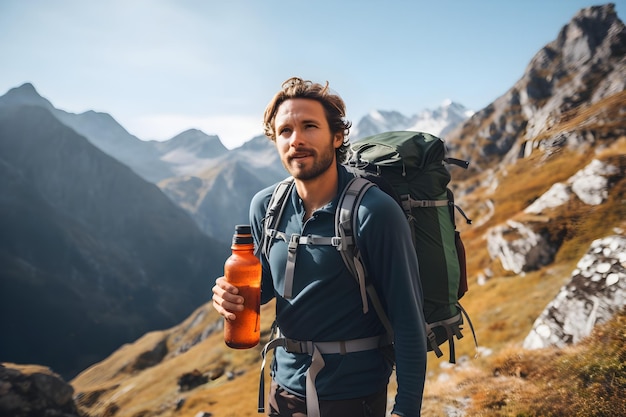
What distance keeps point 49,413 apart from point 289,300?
26.7 m

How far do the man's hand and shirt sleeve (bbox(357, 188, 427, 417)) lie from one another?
155 cm

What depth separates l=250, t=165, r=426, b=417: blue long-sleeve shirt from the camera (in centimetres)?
332

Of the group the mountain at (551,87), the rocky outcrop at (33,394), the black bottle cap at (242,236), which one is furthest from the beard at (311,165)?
the mountain at (551,87)

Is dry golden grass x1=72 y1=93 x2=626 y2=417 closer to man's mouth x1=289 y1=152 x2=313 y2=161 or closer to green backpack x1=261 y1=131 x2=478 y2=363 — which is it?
green backpack x1=261 y1=131 x2=478 y2=363

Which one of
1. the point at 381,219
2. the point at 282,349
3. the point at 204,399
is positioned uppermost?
the point at 381,219

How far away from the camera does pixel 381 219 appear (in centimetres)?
332

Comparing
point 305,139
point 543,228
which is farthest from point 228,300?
point 543,228

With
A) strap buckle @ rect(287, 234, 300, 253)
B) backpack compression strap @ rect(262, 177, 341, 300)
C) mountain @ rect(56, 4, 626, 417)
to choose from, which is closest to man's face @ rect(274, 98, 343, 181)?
backpack compression strap @ rect(262, 177, 341, 300)

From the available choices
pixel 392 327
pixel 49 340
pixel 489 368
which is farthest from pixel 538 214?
pixel 49 340

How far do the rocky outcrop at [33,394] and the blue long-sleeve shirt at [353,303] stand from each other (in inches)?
940

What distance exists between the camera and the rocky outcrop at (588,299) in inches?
382

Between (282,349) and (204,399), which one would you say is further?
(204,399)

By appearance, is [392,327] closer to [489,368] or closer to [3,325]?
[489,368]

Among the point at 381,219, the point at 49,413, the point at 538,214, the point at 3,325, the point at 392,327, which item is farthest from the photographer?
the point at 3,325
